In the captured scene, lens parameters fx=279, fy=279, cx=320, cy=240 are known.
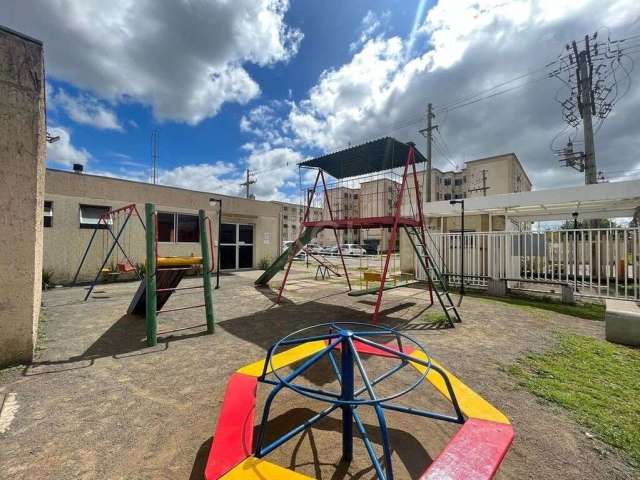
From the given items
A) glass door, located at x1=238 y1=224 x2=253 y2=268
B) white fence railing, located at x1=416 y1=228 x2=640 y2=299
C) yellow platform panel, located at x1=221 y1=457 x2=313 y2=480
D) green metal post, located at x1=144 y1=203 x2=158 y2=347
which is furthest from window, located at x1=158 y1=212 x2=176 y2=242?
yellow platform panel, located at x1=221 y1=457 x2=313 y2=480

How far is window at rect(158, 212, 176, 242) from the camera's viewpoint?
12.7 m

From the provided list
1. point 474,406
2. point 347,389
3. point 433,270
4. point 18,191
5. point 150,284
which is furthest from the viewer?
point 433,270

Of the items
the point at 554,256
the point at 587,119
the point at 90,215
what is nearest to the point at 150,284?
the point at 90,215

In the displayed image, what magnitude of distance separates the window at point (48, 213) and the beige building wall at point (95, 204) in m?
0.09

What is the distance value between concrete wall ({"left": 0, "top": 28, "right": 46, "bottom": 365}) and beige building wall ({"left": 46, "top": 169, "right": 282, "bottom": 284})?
844cm

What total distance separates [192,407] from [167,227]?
469 inches

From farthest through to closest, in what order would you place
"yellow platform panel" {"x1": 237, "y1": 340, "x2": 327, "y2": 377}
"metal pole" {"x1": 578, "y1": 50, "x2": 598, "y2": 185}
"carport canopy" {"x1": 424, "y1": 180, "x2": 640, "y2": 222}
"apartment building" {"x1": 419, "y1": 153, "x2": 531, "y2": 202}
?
"apartment building" {"x1": 419, "y1": 153, "x2": 531, "y2": 202}, "metal pole" {"x1": 578, "y1": 50, "x2": 598, "y2": 185}, "carport canopy" {"x1": 424, "y1": 180, "x2": 640, "y2": 222}, "yellow platform panel" {"x1": 237, "y1": 340, "x2": 327, "y2": 377}

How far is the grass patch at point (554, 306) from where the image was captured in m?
6.79

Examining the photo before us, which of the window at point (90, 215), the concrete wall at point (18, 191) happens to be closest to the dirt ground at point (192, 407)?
the concrete wall at point (18, 191)

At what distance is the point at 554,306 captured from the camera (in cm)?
764

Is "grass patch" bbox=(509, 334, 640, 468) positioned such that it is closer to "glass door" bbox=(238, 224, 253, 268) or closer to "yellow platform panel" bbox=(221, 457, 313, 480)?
"yellow platform panel" bbox=(221, 457, 313, 480)

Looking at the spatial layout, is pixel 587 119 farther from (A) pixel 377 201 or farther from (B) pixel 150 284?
(B) pixel 150 284

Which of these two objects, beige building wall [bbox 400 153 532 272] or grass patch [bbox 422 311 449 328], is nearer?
grass patch [bbox 422 311 449 328]

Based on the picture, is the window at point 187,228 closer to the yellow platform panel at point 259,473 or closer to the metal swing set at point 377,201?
the metal swing set at point 377,201
